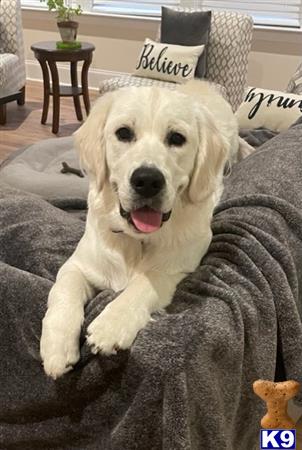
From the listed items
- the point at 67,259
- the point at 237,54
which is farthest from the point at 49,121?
the point at 67,259

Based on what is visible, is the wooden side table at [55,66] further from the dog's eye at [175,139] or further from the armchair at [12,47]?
the dog's eye at [175,139]

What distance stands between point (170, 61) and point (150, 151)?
2997mm

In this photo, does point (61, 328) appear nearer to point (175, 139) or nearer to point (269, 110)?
point (175, 139)

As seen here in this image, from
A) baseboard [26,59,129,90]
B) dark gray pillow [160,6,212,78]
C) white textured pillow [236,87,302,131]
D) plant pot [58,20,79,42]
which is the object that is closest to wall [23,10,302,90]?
baseboard [26,59,129,90]

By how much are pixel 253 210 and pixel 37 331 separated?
66cm

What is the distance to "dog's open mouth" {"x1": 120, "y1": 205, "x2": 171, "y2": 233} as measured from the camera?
3.67 ft

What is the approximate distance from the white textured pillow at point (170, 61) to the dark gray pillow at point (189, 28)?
0.08m

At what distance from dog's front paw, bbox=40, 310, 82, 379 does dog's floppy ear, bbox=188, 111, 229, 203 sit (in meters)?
0.43

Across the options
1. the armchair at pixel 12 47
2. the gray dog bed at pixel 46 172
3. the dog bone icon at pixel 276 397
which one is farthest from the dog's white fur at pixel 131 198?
the armchair at pixel 12 47

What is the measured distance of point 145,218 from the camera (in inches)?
44.3

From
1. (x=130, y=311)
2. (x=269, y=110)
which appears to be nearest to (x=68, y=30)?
(x=269, y=110)

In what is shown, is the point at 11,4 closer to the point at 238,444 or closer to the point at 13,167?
the point at 13,167

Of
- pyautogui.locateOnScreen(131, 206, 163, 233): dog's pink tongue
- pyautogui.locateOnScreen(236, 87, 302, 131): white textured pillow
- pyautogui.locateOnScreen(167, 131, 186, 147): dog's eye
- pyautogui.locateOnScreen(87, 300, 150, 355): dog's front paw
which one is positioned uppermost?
pyautogui.locateOnScreen(167, 131, 186, 147): dog's eye

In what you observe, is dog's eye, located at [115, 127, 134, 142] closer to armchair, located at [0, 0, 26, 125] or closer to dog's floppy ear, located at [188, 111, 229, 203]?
dog's floppy ear, located at [188, 111, 229, 203]
